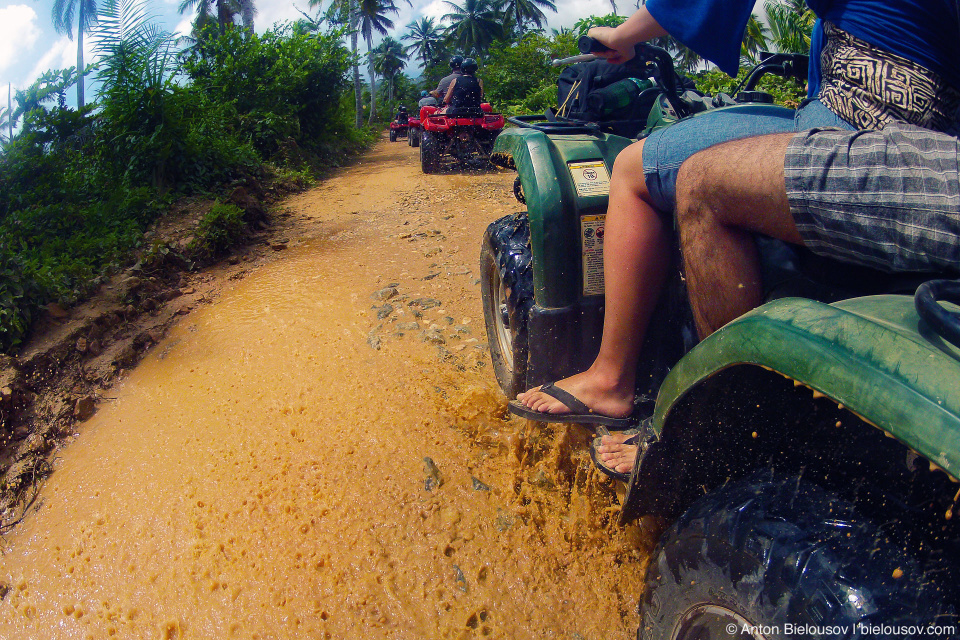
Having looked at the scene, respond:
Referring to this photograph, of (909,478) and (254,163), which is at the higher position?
(254,163)

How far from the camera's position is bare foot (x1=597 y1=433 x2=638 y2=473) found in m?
1.61

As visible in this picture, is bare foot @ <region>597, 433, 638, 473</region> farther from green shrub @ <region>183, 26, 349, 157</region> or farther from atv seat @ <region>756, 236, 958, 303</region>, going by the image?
green shrub @ <region>183, 26, 349, 157</region>

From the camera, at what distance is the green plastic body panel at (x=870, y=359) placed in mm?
729

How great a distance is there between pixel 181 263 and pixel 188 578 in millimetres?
3715

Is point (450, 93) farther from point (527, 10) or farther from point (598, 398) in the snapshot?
point (527, 10)

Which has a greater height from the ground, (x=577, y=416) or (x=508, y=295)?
(x=508, y=295)

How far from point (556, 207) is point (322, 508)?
1.36 meters

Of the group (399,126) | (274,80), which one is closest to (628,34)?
(274,80)

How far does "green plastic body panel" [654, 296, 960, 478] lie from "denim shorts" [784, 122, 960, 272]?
0.10 meters

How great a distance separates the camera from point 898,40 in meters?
1.23

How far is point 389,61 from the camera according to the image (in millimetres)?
45031

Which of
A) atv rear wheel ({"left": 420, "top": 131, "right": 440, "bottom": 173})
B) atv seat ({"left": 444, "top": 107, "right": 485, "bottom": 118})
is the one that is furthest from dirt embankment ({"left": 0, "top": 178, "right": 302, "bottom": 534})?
atv seat ({"left": 444, "top": 107, "right": 485, "bottom": 118})

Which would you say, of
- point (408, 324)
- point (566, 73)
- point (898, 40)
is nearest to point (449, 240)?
point (408, 324)

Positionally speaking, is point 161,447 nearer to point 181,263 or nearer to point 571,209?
point 571,209
